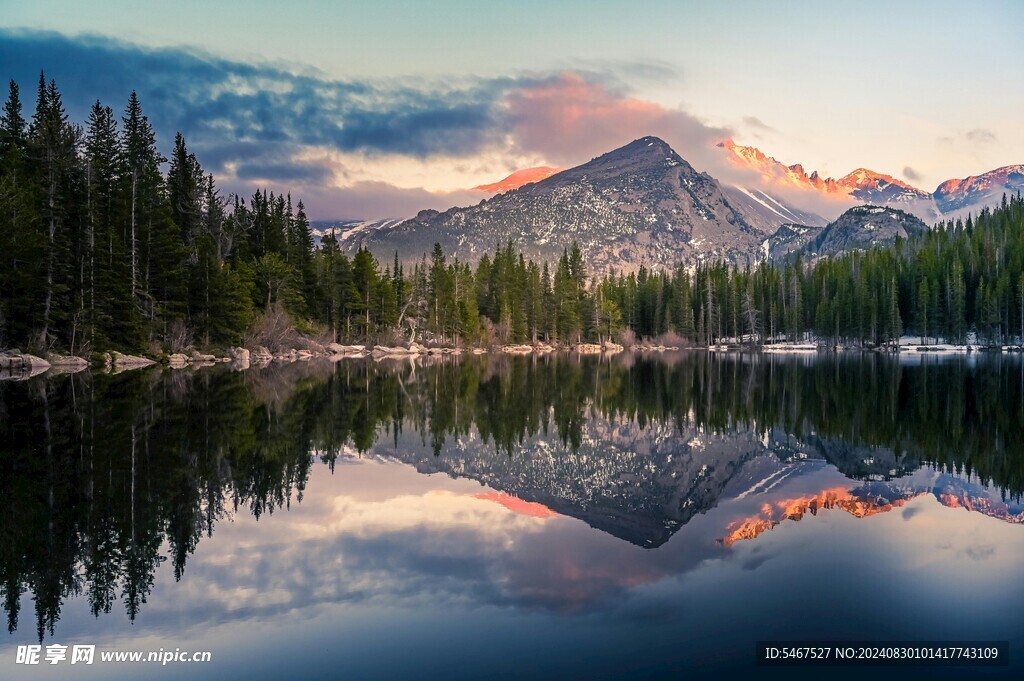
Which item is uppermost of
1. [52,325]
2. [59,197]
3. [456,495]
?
[59,197]

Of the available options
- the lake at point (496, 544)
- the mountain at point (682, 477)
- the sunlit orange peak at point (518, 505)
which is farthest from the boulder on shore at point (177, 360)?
the sunlit orange peak at point (518, 505)

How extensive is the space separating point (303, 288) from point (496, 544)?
260 feet

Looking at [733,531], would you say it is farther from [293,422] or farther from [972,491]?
[293,422]

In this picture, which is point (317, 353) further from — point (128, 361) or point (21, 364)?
point (21, 364)

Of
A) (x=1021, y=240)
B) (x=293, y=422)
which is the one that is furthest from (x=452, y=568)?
(x=1021, y=240)

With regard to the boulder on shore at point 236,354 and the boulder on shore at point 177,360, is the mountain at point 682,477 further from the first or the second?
the boulder on shore at point 236,354

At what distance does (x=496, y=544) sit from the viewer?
11375 mm

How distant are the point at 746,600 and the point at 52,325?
51.7 metres

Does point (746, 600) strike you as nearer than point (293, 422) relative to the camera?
Yes

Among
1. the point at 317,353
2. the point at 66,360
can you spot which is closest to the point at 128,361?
the point at 66,360

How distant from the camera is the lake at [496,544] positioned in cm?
756

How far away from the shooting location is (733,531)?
12.2 m

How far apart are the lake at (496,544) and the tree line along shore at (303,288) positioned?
27.9m

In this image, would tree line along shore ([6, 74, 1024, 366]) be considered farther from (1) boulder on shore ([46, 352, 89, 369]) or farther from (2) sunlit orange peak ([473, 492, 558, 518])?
(2) sunlit orange peak ([473, 492, 558, 518])
